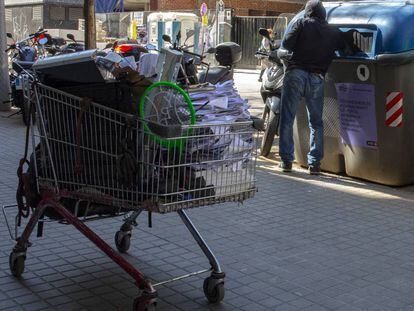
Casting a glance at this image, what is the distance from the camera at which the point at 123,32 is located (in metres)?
33.6

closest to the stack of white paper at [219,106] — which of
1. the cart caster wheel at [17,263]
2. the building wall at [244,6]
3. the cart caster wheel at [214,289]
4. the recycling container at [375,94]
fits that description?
the cart caster wheel at [214,289]

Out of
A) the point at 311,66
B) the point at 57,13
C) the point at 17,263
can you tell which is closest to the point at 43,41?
the point at 311,66

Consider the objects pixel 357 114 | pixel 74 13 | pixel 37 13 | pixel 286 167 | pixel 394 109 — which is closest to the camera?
pixel 394 109

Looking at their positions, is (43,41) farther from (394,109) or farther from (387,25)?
(394,109)

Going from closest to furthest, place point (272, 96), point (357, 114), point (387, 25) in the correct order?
point (387, 25) < point (357, 114) < point (272, 96)

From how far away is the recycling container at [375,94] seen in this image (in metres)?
6.08

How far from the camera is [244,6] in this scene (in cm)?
3500

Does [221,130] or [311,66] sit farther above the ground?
[311,66]

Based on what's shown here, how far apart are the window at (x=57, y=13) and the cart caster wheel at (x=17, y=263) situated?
32.3 m

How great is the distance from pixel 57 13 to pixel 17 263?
32.8 metres

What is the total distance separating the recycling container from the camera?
6.08 meters

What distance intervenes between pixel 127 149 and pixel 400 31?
3851 mm

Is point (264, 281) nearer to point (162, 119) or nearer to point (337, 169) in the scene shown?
point (162, 119)

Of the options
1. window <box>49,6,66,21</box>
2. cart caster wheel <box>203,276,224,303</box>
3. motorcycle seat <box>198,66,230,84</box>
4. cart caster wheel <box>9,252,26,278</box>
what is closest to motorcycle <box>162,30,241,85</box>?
motorcycle seat <box>198,66,230,84</box>
